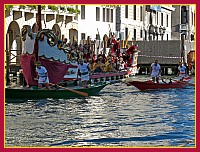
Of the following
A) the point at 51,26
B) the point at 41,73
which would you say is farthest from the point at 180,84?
the point at 51,26

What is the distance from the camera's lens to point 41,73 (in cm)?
2094

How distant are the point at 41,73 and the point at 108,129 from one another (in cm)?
730

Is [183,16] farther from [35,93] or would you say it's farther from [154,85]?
[35,93]

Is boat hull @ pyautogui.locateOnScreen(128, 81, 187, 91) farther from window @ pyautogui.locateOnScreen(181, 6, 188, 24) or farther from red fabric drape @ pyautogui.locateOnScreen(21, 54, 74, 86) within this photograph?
window @ pyautogui.locateOnScreen(181, 6, 188, 24)

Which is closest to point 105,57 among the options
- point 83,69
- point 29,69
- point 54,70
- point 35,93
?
point 83,69

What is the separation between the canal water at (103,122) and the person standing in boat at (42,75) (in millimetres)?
799

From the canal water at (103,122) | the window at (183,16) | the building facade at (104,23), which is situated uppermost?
the window at (183,16)

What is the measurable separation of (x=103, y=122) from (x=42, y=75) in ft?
19.9

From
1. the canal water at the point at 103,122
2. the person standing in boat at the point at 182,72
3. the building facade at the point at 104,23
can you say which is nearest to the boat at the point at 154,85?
the person standing in boat at the point at 182,72

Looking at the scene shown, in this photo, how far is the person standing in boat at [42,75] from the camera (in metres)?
20.9

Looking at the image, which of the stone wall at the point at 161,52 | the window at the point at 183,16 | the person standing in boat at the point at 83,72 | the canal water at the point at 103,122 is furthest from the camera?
the window at the point at 183,16

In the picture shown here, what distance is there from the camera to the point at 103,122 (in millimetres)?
15438

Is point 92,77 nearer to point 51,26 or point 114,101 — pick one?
point 114,101

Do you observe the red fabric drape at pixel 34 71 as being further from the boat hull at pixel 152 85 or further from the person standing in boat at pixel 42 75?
the boat hull at pixel 152 85
